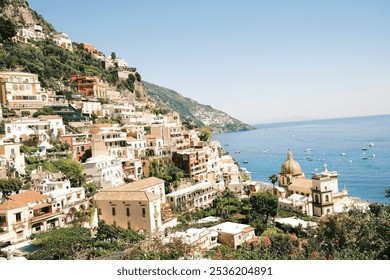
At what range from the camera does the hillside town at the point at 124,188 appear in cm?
913

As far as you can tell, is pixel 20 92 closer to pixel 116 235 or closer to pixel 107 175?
pixel 107 175

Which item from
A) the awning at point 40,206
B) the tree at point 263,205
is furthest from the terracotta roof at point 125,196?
the tree at point 263,205

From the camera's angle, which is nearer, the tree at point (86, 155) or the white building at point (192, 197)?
the white building at point (192, 197)

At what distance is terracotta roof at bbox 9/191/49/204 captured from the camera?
9366mm

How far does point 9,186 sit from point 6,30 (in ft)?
58.4

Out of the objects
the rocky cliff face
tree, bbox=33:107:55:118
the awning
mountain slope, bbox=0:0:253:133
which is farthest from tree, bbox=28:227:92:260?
the rocky cliff face

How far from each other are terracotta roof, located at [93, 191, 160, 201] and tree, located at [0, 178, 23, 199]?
213 centimetres

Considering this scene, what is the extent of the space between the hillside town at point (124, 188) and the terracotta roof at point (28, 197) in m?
0.03

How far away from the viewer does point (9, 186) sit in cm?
984

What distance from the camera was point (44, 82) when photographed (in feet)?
71.4

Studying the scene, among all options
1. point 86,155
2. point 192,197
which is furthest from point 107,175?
point 192,197

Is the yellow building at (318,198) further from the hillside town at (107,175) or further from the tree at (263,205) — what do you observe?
the tree at (263,205)

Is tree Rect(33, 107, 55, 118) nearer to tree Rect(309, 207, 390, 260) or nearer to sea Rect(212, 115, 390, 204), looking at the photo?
tree Rect(309, 207, 390, 260)

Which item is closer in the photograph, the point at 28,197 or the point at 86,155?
the point at 28,197
